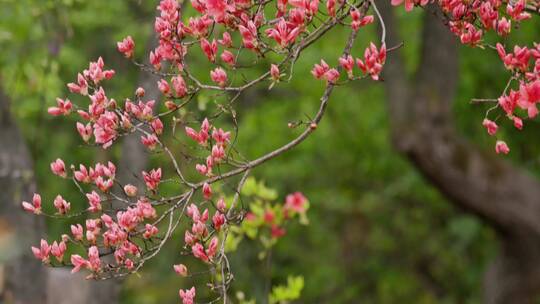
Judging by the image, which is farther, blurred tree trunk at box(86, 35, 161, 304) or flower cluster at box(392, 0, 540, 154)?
blurred tree trunk at box(86, 35, 161, 304)

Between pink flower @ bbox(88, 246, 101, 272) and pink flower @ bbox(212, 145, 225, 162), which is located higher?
pink flower @ bbox(212, 145, 225, 162)

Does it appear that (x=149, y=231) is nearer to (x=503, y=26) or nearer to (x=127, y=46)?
(x=127, y=46)

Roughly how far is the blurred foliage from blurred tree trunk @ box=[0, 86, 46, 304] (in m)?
4.12

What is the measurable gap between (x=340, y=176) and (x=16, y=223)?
25.1 feet

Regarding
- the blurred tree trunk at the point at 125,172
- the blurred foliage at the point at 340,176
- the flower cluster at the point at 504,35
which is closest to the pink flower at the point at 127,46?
the flower cluster at the point at 504,35

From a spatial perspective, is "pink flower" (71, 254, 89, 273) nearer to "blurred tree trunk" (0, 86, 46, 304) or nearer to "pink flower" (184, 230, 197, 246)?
"pink flower" (184, 230, 197, 246)

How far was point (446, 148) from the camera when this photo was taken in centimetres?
1009

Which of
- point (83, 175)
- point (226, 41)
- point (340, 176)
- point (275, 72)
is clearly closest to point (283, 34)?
point (275, 72)

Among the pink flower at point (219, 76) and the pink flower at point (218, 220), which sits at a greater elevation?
the pink flower at point (219, 76)

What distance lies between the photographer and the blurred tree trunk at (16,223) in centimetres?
696

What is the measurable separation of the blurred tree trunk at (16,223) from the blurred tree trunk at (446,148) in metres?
4.26

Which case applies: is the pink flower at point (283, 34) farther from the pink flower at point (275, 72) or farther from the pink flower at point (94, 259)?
the pink flower at point (94, 259)

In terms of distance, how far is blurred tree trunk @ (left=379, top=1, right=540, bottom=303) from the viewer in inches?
396

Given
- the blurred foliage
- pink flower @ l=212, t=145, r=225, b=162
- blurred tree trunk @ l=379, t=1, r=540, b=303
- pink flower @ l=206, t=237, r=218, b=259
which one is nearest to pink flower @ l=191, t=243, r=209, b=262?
pink flower @ l=206, t=237, r=218, b=259
